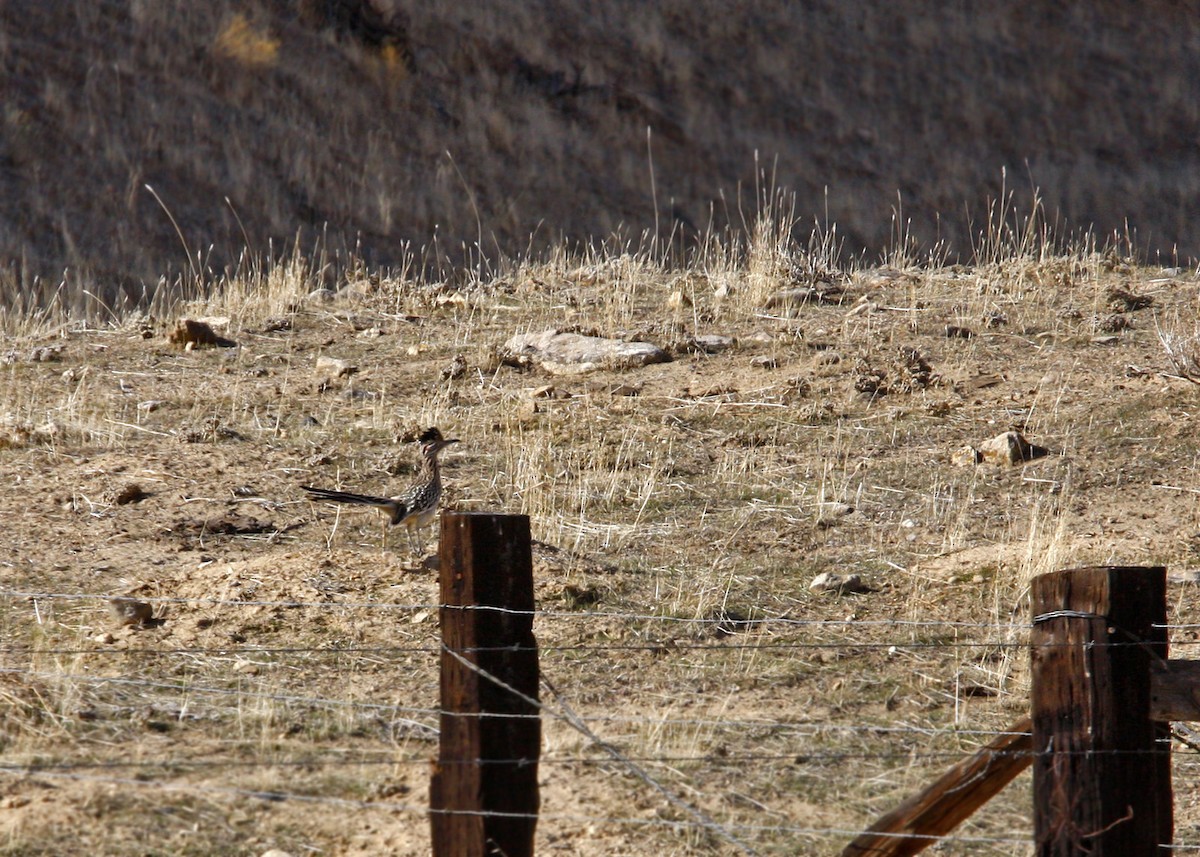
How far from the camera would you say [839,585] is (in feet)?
21.5

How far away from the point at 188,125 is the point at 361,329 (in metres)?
6.35

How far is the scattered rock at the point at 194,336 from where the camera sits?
10.8 metres

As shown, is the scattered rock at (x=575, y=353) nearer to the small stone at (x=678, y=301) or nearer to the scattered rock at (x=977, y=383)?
the small stone at (x=678, y=301)

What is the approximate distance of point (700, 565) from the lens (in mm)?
6820

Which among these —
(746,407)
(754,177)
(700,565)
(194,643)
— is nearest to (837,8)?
(754,177)

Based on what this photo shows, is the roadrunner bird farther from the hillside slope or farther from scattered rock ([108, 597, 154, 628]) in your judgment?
the hillside slope

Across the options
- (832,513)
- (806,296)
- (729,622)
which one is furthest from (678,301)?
(729,622)

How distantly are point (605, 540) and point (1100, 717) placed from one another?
163 inches

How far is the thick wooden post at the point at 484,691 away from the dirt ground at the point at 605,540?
0.39 meters

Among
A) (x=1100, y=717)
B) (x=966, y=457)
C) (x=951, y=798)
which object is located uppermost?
(x=966, y=457)

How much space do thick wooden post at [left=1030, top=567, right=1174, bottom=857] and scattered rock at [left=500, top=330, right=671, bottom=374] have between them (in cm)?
703

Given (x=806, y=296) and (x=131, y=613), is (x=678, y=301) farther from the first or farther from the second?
(x=131, y=613)

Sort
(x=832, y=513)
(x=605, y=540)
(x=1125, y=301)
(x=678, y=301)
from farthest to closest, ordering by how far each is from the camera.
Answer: (x=678, y=301)
(x=1125, y=301)
(x=832, y=513)
(x=605, y=540)

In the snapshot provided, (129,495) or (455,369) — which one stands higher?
(455,369)
